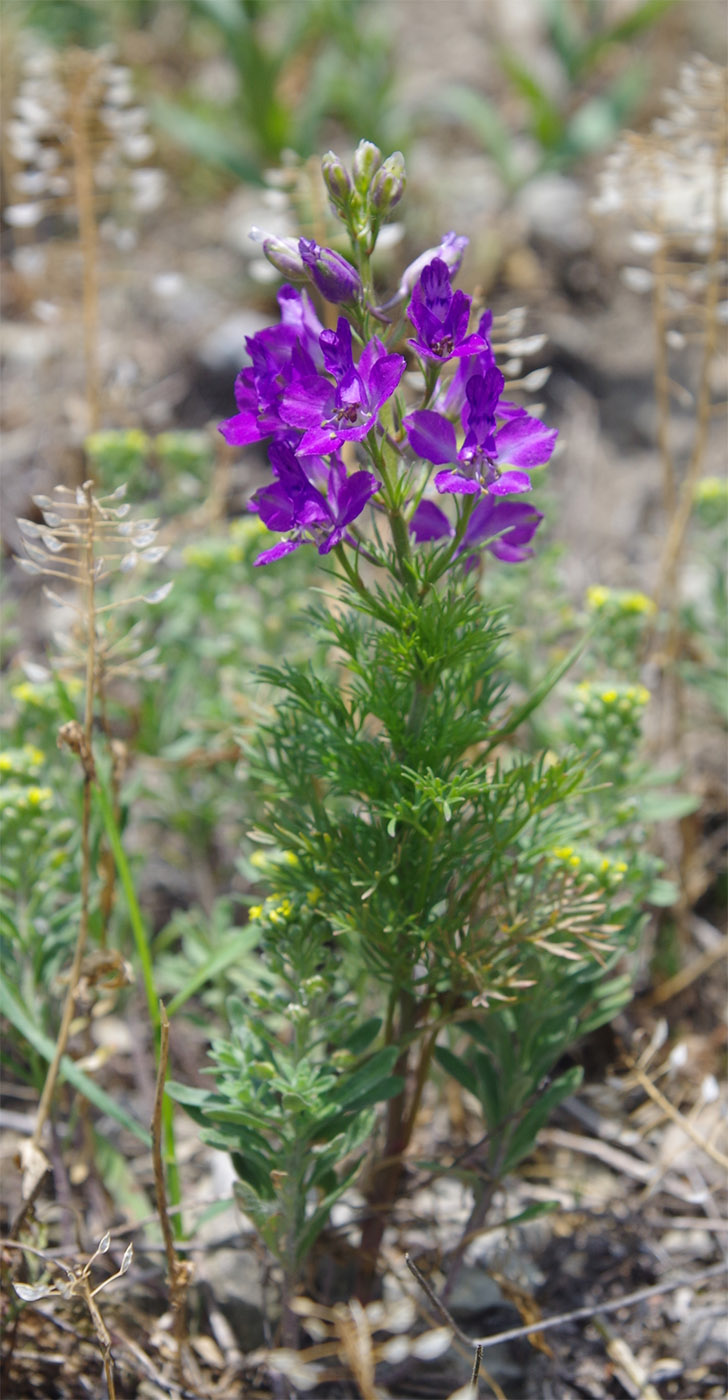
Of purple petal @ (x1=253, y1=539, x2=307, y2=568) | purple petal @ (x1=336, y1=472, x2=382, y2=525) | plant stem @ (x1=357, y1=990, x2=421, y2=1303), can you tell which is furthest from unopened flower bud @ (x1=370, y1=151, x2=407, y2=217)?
plant stem @ (x1=357, y1=990, x2=421, y2=1303)

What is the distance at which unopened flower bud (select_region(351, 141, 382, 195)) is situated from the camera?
5.82 feet

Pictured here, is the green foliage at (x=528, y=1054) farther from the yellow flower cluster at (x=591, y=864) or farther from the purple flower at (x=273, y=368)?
the purple flower at (x=273, y=368)

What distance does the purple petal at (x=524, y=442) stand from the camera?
1.81 meters

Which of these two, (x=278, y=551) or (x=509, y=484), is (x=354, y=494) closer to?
(x=278, y=551)

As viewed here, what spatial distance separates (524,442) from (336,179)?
0.51m

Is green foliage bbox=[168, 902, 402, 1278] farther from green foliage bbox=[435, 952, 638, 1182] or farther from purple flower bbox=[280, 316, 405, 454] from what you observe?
purple flower bbox=[280, 316, 405, 454]

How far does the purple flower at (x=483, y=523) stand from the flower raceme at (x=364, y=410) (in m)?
0.02

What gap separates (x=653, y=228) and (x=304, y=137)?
431 centimetres

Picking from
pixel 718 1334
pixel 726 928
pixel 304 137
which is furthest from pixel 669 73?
pixel 718 1334

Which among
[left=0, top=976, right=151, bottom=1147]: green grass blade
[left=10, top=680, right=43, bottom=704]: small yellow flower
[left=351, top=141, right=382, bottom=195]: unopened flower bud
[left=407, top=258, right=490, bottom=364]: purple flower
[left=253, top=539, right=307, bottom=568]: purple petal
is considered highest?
[left=351, top=141, right=382, bottom=195]: unopened flower bud

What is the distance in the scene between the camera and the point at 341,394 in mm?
1687

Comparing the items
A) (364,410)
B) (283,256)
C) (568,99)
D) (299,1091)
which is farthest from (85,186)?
(568,99)

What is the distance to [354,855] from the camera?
6.54ft

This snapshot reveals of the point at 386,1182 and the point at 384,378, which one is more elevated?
the point at 384,378
